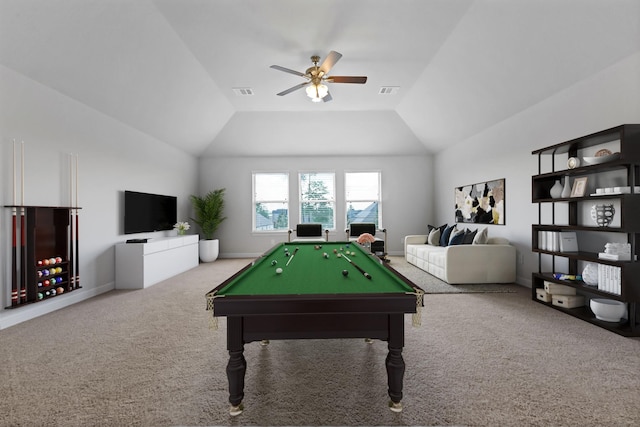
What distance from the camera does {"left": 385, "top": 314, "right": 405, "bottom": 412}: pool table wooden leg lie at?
1602 mm

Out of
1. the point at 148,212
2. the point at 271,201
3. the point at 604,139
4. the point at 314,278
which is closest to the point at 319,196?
the point at 271,201

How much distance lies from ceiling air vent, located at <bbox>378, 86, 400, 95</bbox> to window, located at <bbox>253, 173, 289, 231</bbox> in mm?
3609

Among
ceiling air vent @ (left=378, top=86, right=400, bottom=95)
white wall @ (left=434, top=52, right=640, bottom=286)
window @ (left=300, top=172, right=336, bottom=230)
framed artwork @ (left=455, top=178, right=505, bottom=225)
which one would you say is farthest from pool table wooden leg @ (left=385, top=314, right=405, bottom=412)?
window @ (left=300, top=172, right=336, bottom=230)

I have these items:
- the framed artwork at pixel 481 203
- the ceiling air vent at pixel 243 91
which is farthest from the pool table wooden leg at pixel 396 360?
the ceiling air vent at pixel 243 91

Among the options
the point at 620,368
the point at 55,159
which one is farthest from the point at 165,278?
the point at 620,368

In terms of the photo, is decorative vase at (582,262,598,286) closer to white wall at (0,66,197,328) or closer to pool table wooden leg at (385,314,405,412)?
pool table wooden leg at (385,314,405,412)

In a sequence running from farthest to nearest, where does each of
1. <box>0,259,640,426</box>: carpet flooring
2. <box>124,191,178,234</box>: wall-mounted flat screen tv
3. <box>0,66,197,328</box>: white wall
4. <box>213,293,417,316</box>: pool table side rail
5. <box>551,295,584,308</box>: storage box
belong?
<box>124,191,178,234</box>: wall-mounted flat screen tv < <box>551,295,584,308</box>: storage box < <box>0,66,197,328</box>: white wall < <box>0,259,640,426</box>: carpet flooring < <box>213,293,417,316</box>: pool table side rail

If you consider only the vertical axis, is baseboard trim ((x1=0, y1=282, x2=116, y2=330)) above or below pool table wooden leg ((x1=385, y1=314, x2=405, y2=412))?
below

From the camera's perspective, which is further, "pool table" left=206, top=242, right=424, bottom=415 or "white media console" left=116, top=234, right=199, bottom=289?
"white media console" left=116, top=234, right=199, bottom=289

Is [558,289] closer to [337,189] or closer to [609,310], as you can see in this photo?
[609,310]

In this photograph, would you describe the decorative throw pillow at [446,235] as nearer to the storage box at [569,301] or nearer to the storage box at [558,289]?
the storage box at [558,289]

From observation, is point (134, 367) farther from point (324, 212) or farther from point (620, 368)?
point (324, 212)

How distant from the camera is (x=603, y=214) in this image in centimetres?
303

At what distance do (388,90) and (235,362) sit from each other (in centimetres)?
529
